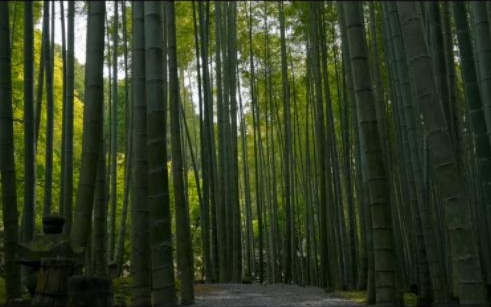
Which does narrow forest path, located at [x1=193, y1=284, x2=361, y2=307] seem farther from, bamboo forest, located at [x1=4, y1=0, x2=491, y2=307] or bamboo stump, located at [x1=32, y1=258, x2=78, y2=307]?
bamboo stump, located at [x1=32, y1=258, x2=78, y2=307]

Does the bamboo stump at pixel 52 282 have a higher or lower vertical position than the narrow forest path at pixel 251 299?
higher

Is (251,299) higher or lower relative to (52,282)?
lower

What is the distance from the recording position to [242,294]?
199 inches

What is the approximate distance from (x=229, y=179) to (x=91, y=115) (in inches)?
154

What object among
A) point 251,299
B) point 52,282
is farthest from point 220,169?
point 52,282

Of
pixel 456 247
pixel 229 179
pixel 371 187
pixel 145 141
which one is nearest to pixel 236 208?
pixel 229 179

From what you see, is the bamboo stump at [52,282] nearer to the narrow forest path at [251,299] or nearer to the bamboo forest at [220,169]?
the bamboo forest at [220,169]

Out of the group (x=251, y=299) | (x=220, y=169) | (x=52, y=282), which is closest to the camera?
(x=52, y=282)

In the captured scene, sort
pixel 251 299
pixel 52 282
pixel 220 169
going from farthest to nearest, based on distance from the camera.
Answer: pixel 220 169 < pixel 251 299 < pixel 52 282

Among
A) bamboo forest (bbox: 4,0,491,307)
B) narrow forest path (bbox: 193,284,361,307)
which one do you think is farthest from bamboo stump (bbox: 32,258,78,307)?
narrow forest path (bbox: 193,284,361,307)

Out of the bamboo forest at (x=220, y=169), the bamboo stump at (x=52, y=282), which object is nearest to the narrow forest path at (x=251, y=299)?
the bamboo forest at (x=220, y=169)

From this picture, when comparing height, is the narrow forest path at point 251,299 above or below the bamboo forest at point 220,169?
below

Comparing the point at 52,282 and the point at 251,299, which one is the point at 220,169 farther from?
the point at 52,282

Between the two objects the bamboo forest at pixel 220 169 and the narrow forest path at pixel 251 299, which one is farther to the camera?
the narrow forest path at pixel 251 299
